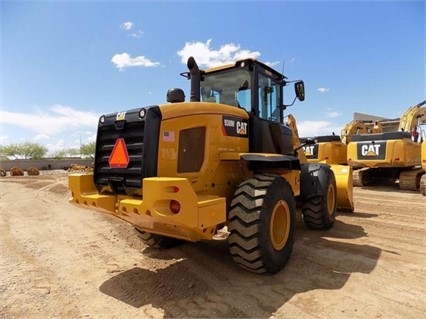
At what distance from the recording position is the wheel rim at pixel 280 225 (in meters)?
4.41

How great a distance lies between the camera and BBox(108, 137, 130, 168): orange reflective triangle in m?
4.07

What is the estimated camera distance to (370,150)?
13.9m

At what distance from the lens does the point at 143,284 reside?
406 centimetres

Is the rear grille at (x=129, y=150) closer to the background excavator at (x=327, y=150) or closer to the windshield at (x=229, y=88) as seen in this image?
the windshield at (x=229, y=88)

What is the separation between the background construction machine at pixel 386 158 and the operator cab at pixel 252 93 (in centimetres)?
897

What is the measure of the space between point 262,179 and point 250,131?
1143mm

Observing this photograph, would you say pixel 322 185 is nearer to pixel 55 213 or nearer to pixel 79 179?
pixel 79 179

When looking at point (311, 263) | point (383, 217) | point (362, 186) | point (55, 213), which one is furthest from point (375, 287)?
point (362, 186)

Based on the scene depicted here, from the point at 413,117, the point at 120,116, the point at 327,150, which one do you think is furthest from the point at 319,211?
the point at 413,117

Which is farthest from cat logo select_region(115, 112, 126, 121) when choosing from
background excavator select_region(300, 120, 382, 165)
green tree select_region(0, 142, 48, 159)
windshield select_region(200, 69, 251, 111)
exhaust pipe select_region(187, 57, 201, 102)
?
green tree select_region(0, 142, 48, 159)

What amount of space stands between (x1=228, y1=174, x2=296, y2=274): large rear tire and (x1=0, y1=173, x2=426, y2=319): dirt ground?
0.81 ft

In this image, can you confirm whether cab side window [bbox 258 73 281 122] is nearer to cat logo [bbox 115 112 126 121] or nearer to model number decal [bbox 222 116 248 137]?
model number decal [bbox 222 116 248 137]

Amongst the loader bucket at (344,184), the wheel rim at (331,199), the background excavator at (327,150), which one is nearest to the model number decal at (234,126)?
the wheel rim at (331,199)

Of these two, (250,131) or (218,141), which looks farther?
(250,131)
